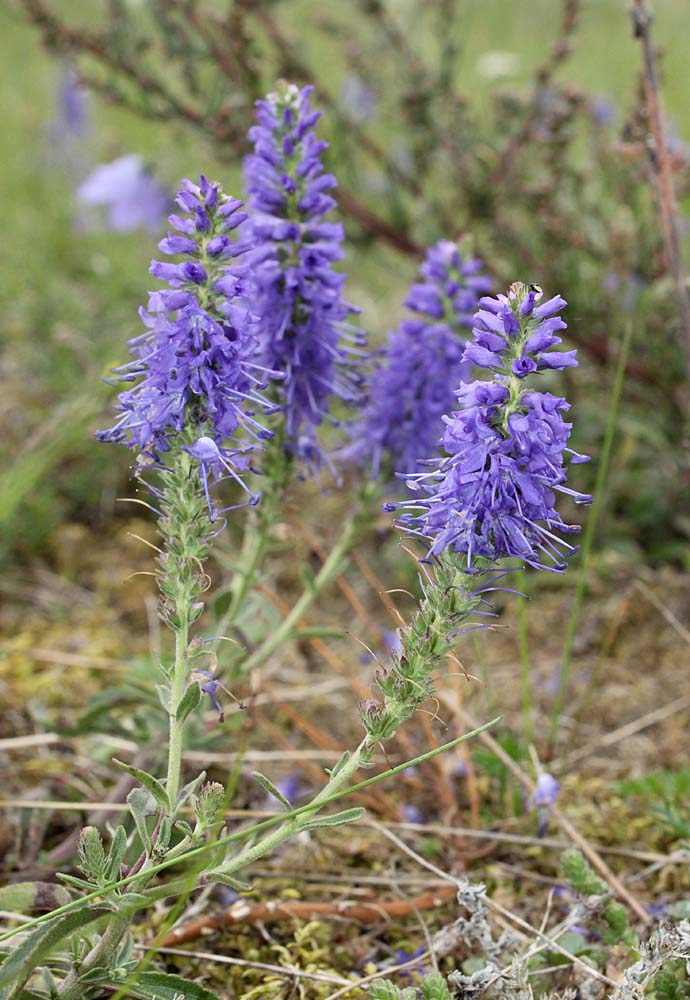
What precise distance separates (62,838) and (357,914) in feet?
2.60

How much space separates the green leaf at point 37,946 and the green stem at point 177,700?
0.72 feet

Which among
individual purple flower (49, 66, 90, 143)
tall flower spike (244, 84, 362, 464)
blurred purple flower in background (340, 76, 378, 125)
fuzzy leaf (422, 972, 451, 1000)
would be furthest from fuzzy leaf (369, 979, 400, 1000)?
individual purple flower (49, 66, 90, 143)

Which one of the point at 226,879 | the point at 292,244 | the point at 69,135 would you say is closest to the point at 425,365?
the point at 292,244

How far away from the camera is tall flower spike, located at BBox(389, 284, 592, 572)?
5.06 feet

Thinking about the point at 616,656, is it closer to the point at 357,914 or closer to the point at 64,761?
the point at 357,914

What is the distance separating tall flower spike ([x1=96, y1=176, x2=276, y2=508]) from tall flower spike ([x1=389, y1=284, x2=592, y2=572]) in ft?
1.28

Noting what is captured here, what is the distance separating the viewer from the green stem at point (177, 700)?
67.4 inches

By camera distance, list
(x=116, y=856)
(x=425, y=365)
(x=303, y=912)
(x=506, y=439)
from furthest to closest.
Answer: (x=425, y=365)
(x=303, y=912)
(x=116, y=856)
(x=506, y=439)

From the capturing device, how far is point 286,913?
215cm

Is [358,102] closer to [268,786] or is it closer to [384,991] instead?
[268,786]

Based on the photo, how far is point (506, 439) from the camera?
1549mm

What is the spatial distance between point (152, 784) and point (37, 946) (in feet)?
0.97

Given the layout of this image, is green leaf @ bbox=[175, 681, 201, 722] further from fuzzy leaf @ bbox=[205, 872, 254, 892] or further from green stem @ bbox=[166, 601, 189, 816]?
fuzzy leaf @ bbox=[205, 872, 254, 892]

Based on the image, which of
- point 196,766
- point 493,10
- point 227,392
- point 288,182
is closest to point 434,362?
point 288,182
